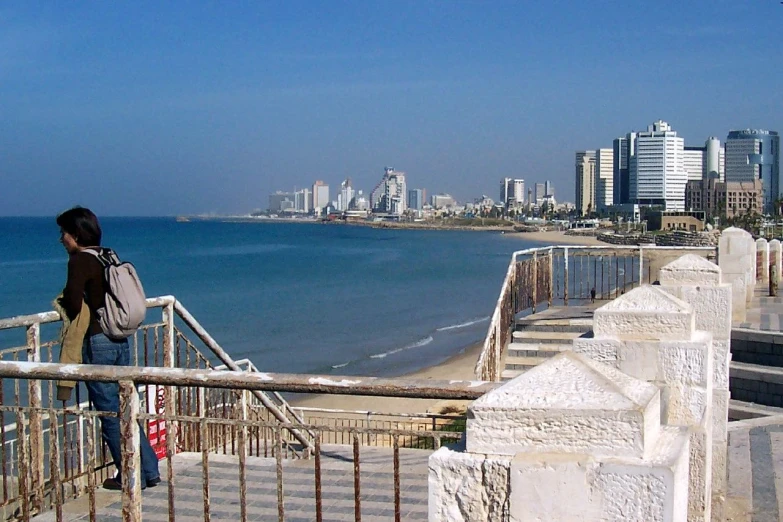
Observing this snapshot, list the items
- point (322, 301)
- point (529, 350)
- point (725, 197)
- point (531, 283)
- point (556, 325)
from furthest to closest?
point (725, 197) → point (322, 301) → point (531, 283) → point (556, 325) → point (529, 350)

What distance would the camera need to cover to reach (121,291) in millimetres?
4941

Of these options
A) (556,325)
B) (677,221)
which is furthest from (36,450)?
(677,221)

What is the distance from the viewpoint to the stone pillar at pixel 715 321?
5.12m

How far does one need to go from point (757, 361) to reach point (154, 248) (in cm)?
11033

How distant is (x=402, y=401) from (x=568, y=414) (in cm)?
1882

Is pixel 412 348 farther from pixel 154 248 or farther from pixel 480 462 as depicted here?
pixel 154 248

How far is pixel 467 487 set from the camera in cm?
233

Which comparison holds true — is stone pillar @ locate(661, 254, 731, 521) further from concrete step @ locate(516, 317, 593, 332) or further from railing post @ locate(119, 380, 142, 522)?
concrete step @ locate(516, 317, 593, 332)

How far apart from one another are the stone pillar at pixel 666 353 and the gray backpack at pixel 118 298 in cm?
261

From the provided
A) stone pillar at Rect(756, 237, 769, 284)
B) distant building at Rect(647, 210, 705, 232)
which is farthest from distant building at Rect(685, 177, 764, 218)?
stone pillar at Rect(756, 237, 769, 284)

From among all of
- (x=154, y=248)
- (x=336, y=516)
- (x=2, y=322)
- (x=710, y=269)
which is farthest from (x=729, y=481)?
(x=154, y=248)

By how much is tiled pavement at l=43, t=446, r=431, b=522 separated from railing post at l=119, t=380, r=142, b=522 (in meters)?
1.68

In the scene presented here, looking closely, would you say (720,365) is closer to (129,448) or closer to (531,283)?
(129,448)

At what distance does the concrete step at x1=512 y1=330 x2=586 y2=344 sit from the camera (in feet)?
42.3
